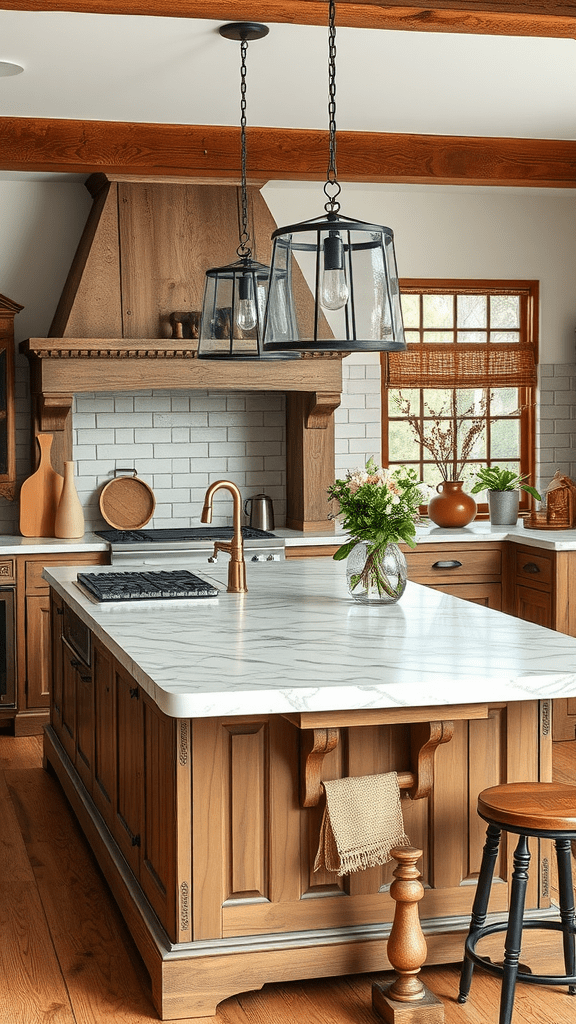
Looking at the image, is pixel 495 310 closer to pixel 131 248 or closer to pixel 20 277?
pixel 131 248

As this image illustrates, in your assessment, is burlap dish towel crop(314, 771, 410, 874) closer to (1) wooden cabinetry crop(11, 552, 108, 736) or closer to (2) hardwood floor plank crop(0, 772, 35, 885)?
(2) hardwood floor plank crop(0, 772, 35, 885)

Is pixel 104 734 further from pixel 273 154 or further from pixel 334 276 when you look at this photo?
pixel 273 154

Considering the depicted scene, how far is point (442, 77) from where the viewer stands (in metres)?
4.96

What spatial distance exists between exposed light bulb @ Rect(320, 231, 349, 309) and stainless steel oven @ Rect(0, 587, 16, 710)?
3433 mm

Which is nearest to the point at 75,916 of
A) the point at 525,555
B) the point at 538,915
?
the point at 538,915

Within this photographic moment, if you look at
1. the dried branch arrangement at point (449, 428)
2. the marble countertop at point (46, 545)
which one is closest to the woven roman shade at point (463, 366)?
the dried branch arrangement at point (449, 428)

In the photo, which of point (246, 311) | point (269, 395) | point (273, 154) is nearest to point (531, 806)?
point (246, 311)

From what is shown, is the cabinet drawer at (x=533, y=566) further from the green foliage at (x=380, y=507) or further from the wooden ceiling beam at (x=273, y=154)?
the green foliage at (x=380, y=507)

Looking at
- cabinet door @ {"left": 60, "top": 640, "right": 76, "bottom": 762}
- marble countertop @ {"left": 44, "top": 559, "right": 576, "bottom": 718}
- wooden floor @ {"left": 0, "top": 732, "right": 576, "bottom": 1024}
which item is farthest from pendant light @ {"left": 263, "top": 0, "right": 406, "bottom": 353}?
cabinet door @ {"left": 60, "top": 640, "right": 76, "bottom": 762}

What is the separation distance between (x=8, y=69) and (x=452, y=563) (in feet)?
10.7

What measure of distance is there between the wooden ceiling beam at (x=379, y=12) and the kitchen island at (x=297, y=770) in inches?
76.4

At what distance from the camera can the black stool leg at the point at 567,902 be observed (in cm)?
295

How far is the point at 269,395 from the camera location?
22.6ft

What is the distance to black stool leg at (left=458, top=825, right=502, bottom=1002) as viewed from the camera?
2912 millimetres
